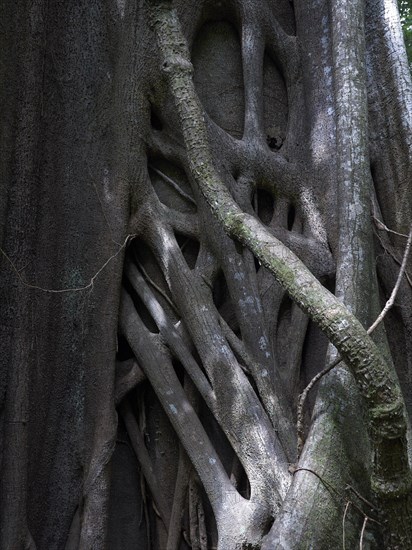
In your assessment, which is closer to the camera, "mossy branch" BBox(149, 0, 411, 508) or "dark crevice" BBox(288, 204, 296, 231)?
"mossy branch" BBox(149, 0, 411, 508)

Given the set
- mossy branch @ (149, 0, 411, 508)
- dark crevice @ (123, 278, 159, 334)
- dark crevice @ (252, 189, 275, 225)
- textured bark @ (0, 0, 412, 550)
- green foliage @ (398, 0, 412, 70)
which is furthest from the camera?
green foliage @ (398, 0, 412, 70)

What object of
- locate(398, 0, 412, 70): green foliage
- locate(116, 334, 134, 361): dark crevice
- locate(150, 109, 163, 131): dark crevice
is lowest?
locate(116, 334, 134, 361): dark crevice

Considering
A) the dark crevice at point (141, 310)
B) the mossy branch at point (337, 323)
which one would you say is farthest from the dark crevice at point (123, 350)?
the mossy branch at point (337, 323)

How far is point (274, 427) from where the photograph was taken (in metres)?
2.89

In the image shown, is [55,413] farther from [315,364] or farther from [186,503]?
[315,364]

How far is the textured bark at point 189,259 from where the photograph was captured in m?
2.87

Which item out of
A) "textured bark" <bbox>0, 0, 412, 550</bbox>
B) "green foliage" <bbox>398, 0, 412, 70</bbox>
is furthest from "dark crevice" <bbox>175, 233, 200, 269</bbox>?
"green foliage" <bbox>398, 0, 412, 70</bbox>

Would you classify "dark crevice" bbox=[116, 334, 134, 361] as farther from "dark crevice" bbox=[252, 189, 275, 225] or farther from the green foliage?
the green foliage

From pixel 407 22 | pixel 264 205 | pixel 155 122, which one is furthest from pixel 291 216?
pixel 407 22

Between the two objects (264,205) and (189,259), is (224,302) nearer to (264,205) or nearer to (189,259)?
(189,259)

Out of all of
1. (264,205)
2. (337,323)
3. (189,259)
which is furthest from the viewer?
(264,205)

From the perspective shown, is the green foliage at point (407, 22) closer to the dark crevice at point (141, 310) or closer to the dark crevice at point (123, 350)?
the dark crevice at point (141, 310)

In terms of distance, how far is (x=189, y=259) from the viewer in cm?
351

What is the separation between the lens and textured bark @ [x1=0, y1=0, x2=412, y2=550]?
9.42 feet
